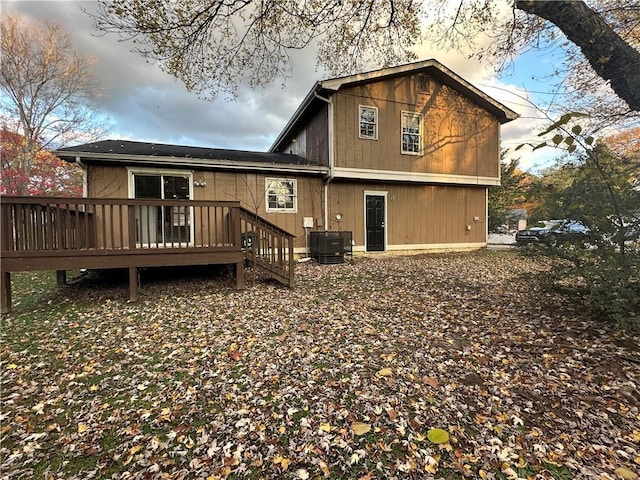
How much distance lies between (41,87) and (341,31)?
19.8 meters

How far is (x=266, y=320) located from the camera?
4.27 meters

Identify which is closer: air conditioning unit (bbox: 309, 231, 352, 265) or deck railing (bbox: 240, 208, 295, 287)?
deck railing (bbox: 240, 208, 295, 287)

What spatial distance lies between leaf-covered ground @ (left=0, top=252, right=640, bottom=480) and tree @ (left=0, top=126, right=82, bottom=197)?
18066 mm

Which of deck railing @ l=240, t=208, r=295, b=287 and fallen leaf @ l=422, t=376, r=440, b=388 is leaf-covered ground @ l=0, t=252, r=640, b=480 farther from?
deck railing @ l=240, t=208, r=295, b=287

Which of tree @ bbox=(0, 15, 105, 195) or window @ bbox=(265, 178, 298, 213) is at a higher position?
tree @ bbox=(0, 15, 105, 195)

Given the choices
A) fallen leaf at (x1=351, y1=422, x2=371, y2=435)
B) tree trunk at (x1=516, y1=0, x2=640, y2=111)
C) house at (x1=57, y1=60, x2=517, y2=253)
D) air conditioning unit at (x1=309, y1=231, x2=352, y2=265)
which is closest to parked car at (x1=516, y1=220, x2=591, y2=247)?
tree trunk at (x1=516, y1=0, x2=640, y2=111)

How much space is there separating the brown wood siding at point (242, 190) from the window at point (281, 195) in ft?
0.44

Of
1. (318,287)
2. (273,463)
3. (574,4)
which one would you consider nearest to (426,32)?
(574,4)

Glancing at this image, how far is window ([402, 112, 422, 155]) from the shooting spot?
10688 mm

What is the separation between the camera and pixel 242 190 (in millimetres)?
9094

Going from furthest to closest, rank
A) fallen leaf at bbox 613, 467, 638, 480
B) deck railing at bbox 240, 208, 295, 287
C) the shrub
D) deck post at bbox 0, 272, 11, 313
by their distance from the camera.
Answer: deck railing at bbox 240, 208, 295, 287 < deck post at bbox 0, 272, 11, 313 < the shrub < fallen leaf at bbox 613, 467, 638, 480

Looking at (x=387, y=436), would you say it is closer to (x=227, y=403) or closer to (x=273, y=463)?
(x=273, y=463)

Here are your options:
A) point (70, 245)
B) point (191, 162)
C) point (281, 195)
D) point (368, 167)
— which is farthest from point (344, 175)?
point (70, 245)

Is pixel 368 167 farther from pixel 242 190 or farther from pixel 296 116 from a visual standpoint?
pixel 242 190
